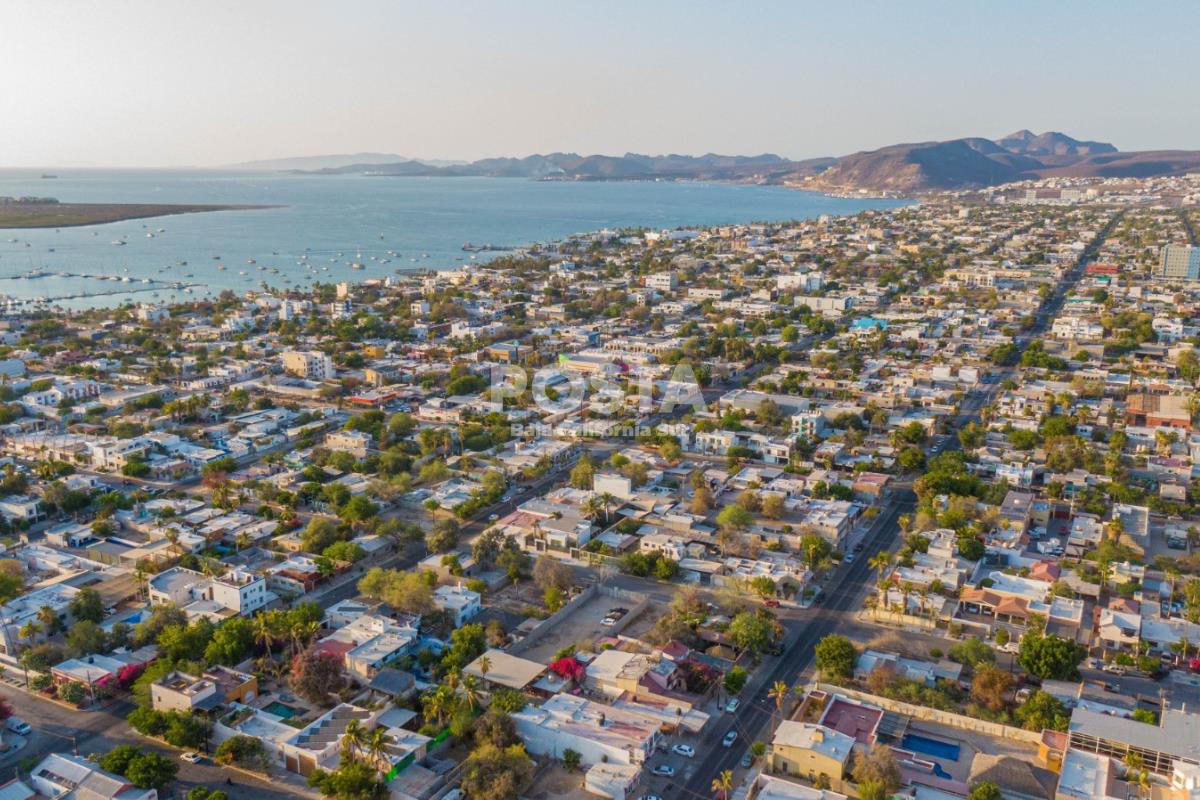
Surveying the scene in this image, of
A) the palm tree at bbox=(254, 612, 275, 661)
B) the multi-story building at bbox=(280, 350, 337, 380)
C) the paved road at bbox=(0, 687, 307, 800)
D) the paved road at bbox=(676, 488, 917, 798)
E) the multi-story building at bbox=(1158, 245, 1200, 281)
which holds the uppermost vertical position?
the multi-story building at bbox=(1158, 245, 1200, 281)

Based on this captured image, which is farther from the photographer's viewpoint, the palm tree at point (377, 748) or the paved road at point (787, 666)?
the paved road at point (787, 666)

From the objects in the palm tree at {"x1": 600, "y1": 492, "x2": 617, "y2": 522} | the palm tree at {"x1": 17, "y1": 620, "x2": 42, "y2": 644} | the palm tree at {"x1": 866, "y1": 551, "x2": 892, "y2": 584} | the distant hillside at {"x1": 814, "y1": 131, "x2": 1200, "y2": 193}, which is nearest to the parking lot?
the palm tree at {"x1": 600, "y1": 492, "x2": 617, "y2": 522}

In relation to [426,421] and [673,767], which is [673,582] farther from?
[426,421]

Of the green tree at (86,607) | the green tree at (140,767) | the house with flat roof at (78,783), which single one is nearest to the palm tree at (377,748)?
the green tree at (140,767)

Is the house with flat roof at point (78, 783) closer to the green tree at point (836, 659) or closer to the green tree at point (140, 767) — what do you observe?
the green tree at point (140, 767)

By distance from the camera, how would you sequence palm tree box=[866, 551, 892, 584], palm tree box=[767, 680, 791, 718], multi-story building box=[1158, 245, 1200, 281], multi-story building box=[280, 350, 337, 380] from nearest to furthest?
palm tree box=[767, 680, 791, 718]
palm tree box=[866, 551, 892, 584]
multi-story building box=[280, 350, 337, 380]
multi-story building box=[1158, 245, 1200, 281]

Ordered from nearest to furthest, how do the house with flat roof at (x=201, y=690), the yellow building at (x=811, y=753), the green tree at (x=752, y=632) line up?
the yellow building at (x=811, y=753)
the house with flat roof at (x=201, y=690)
the green tree at (x=752, y=632)

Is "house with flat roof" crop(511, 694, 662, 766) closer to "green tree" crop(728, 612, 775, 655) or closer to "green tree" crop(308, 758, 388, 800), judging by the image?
"green tree" crop(308, 758, 388, 800)
